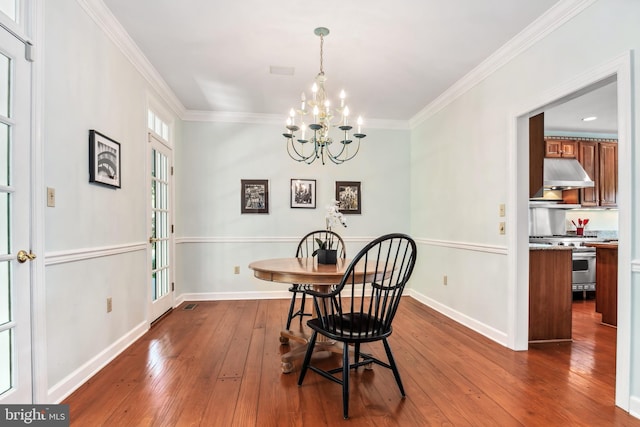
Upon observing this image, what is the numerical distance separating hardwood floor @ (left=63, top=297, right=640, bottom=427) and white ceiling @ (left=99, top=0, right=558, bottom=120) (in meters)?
2.55

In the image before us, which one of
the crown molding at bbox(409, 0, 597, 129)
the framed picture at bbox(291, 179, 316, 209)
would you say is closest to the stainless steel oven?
the crown molding at bbox(409, 0, 597, 129)

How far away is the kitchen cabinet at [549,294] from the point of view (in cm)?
305

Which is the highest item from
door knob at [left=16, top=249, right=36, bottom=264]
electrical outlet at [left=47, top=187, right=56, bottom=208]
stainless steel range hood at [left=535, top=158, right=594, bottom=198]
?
stainless steel range hood at [left=535, top=158, right=594, bottom=198]

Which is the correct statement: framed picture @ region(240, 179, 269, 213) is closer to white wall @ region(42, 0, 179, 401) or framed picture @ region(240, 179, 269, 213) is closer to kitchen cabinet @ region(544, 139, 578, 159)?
white wall @ region(42, 0, 179, 401)

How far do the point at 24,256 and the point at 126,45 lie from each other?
1.94 metres

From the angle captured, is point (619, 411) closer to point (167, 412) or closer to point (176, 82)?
point (167, 412)

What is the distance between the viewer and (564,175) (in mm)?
5031

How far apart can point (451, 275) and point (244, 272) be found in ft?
8.75

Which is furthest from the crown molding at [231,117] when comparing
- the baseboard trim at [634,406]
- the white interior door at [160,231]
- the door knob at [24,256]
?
the baseboard trim at [634,406]

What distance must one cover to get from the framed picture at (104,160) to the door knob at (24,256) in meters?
0.72

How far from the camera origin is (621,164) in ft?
6.46

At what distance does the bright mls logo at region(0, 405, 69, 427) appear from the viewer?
1605mm

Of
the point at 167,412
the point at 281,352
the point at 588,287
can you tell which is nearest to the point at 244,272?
the point at 281,352

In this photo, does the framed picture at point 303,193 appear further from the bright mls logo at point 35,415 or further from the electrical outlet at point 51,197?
the bright mls logo at point 35,415
